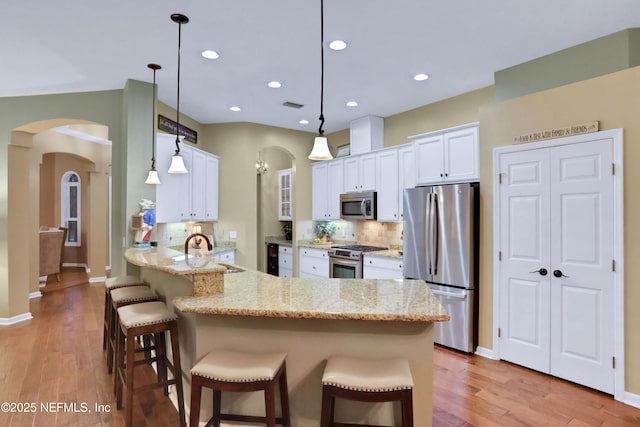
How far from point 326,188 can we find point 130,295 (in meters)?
4.00

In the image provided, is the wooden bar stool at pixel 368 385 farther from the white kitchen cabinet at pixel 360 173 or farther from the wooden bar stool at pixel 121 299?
the white kitchen cabinet at pixel 360 173

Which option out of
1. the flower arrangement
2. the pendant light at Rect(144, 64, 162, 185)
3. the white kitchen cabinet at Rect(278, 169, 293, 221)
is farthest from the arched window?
the flower arrangement

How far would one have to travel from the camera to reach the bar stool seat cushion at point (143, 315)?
7.57 ft

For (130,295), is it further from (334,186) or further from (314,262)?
(334,186)

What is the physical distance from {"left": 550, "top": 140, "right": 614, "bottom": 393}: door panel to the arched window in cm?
1027

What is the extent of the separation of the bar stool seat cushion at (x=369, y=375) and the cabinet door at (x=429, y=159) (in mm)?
2944

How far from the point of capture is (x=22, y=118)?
450 cm

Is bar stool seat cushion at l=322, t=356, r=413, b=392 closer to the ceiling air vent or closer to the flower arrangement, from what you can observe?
the ceiling air vent

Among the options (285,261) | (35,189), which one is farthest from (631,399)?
(35,189)

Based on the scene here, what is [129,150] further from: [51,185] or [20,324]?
[51,185]

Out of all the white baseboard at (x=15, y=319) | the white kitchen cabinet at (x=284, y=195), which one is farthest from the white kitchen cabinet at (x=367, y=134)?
the white baseboard at (x=15, y=319)

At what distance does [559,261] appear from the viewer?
3.09m

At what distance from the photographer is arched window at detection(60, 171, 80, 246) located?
888 centimetres

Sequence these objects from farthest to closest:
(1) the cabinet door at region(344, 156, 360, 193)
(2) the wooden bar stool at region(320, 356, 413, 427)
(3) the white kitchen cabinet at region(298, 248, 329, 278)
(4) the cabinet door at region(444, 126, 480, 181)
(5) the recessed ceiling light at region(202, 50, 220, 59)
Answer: (3) the white kitchen cabinet at region(298, 248, 329, 278) → (1) the cabinet door at region(344, 156, 360, 193) → (4) the cabinet door at region(444, 126, 480, 181) → (5) the recessed ceiling light at region(202, 50, 220, 59) → (2) the wooden bar stool at region(320, 356, 413, 427)
